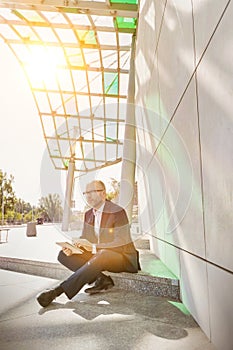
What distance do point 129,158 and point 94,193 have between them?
19.3 ft

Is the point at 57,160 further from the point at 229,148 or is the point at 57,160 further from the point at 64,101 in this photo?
the point at 229,148

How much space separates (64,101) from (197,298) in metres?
17.4

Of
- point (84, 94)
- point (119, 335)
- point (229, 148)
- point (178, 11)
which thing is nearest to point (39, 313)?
point (119, 335)

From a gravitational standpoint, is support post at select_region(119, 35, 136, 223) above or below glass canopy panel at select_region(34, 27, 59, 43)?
below

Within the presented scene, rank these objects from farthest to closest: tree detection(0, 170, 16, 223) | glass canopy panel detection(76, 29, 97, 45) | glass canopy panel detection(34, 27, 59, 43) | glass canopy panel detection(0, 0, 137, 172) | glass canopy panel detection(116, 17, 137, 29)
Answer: tree detection(0, 170, 16, 223) → glass canopy panel detection(34, 27, 59, 43) → glass canopy panel detection(76, 29, 97, 45) → glass canopy panel detection(0, 0, 137, 172) → glass canopy panel detection(116, 17, 137, 29)

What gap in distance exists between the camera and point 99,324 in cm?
227

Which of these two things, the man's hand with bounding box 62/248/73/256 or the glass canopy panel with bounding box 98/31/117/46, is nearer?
the man's hand with bounding box 62/248/73/256

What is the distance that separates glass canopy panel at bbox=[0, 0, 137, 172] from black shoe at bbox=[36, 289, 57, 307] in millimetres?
8850

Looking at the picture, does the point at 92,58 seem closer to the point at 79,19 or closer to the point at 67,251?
the point at 79,19

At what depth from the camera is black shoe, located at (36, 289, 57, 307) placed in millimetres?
2721

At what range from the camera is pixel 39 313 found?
2549 millimetres

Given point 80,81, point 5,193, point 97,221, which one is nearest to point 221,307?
point 97,221

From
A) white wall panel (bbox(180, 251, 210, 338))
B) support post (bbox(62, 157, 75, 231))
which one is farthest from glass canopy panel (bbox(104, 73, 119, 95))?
white wall panel (bbox(180, 251, 210, 338))

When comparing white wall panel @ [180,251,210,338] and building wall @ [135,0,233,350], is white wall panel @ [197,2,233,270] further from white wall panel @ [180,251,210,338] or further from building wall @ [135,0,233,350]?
white wall panel @ [180,251,210,338]
